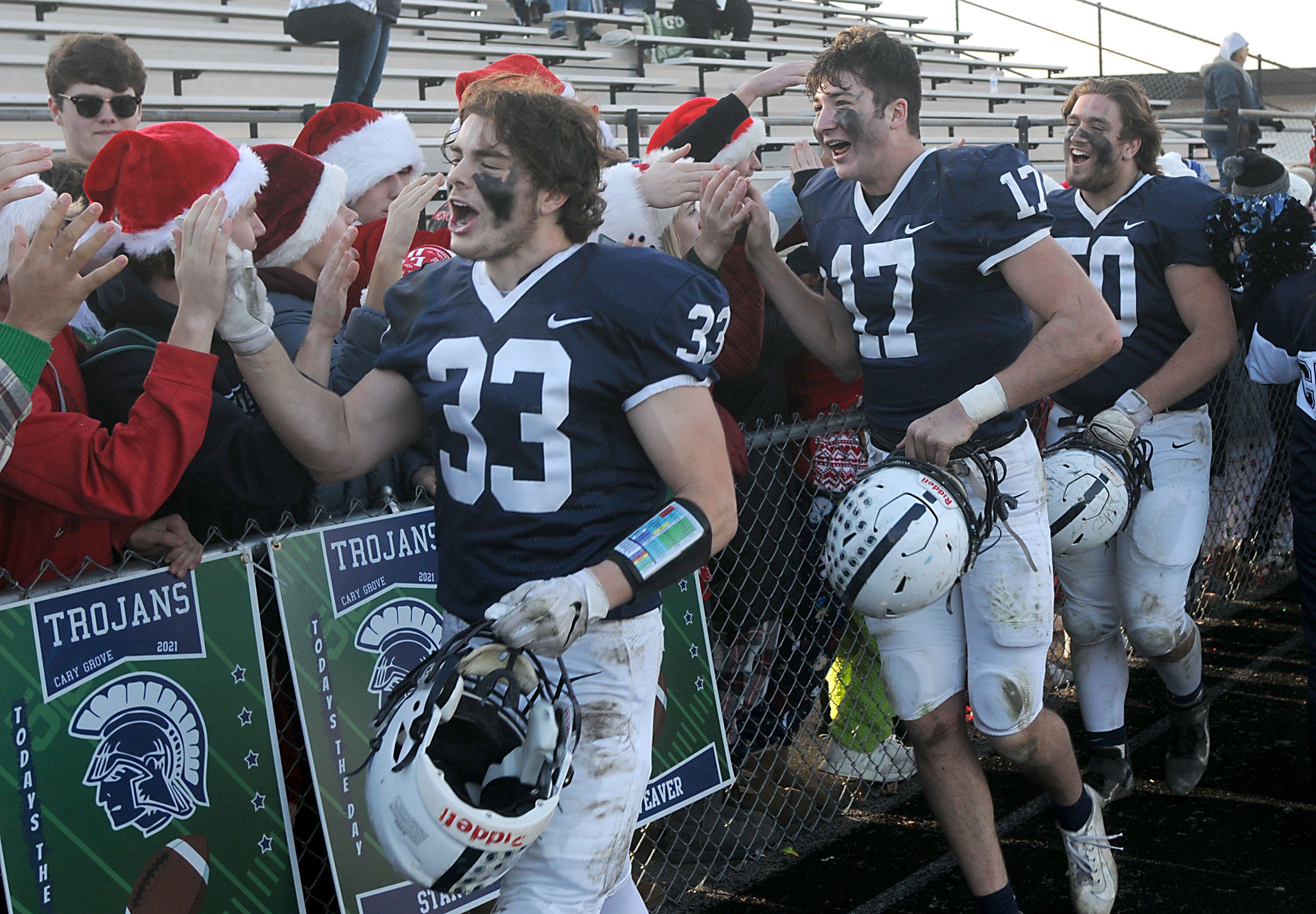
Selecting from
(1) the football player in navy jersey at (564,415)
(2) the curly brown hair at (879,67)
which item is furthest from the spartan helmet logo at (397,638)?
(2) the curly brown hair at (879,67)

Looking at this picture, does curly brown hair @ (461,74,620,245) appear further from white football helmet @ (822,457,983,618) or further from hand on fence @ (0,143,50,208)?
white football helmet @ (822,457,983,618)

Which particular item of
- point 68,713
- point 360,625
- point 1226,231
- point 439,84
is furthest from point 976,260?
point 439,84

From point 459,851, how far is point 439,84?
8941 mm

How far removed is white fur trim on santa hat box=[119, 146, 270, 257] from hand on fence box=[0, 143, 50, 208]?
9.9 inches

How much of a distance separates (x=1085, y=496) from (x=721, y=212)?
1246 mm

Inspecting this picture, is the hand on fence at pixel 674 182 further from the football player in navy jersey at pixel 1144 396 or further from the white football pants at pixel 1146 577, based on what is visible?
the white football pants at pixel 1146 577

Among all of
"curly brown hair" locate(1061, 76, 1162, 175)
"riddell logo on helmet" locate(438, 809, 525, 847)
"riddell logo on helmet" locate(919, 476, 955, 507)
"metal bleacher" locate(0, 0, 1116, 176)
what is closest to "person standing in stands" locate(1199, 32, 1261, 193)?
"metal bleacher" locate(0, 0, 1116, 176)

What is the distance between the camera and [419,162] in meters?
4.10

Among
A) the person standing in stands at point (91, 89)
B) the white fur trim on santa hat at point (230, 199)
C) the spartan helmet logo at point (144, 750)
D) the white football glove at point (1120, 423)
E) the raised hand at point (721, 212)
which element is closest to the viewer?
the spartan helmet logo at point (144, 750)

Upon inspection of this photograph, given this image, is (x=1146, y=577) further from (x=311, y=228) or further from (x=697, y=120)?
(x=311, y=228)

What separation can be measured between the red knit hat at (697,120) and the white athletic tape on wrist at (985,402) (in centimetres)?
142

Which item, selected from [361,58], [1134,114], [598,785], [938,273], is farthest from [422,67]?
[598,785]

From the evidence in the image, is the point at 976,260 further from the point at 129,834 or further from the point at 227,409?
the point at 129,834

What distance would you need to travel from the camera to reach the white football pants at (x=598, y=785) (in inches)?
81.6
